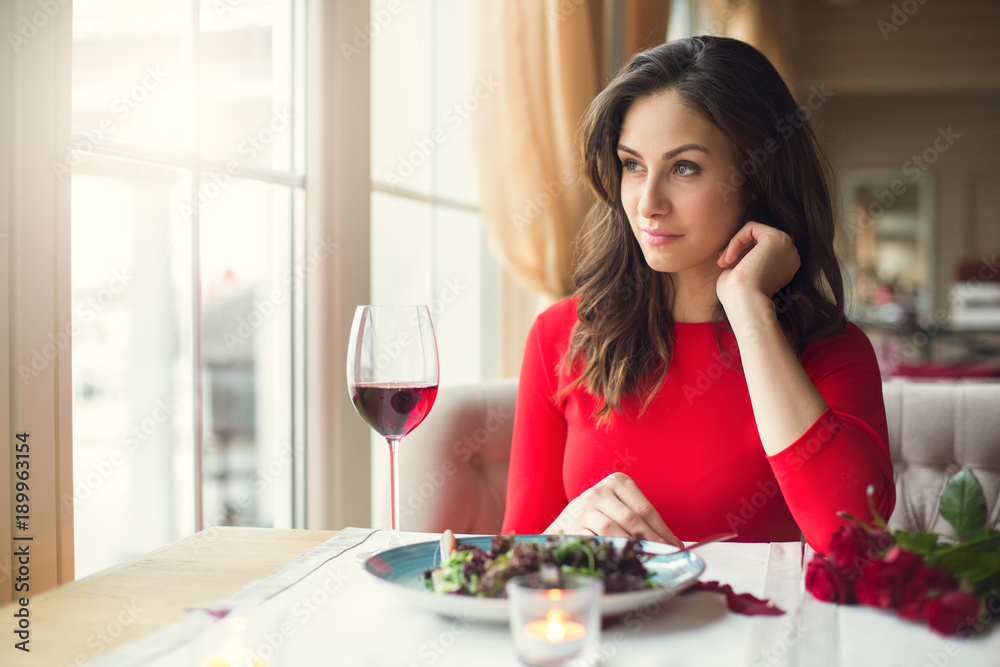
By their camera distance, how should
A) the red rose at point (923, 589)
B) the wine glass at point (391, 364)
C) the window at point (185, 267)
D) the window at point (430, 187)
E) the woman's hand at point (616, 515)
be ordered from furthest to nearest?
the window at point (430, 187) → the window at point (185, 267) → the woman's hand at point (616, 515) → the wine glass at point (391, 364) → the red rose at point (923, 589)

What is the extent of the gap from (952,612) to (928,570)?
0.04 meters

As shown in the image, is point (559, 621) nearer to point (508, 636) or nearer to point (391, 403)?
point (508, 636)

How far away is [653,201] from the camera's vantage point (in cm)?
A: 139

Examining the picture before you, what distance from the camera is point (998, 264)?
9492 mm

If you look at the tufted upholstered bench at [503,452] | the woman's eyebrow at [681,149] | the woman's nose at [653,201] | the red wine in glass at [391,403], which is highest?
the woman's eyebrow at [681,149]

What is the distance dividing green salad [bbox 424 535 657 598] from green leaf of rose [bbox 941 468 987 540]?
26 cm

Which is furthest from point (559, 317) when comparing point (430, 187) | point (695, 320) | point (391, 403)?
point (430, 187)

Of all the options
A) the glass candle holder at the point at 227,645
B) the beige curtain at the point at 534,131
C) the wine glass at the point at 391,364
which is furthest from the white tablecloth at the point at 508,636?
the beige curtain at the point at 534,131

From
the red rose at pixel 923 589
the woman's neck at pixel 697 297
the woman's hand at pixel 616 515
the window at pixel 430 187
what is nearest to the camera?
Result: the red rose at pixel 923 589

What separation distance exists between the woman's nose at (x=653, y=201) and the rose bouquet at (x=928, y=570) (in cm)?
74

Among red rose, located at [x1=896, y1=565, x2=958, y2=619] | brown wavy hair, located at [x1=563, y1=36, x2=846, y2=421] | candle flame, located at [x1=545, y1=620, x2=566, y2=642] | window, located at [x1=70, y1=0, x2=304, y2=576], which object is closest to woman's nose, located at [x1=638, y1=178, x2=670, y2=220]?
brown wavy hair, located at [x1=563, y1=36, x2=846, y2=421]

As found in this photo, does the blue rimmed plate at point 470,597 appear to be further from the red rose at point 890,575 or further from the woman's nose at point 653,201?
the woman's nose at point 653,201

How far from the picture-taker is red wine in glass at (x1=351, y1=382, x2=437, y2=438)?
0.90 m

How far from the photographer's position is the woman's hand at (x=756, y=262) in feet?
4.32
